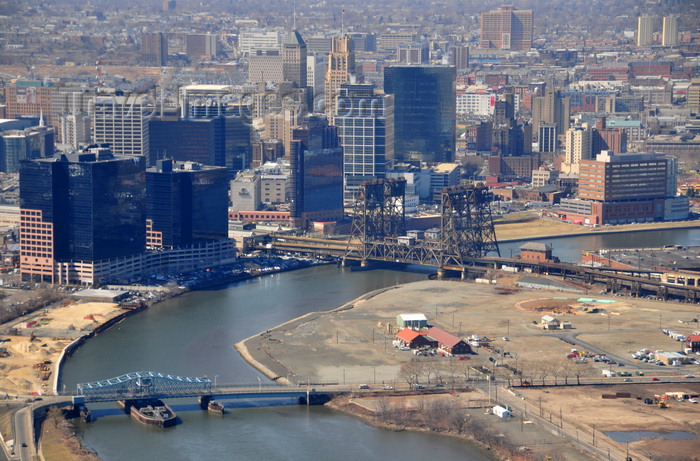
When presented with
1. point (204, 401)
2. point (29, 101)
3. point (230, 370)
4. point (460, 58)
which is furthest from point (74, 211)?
point (460, 58)

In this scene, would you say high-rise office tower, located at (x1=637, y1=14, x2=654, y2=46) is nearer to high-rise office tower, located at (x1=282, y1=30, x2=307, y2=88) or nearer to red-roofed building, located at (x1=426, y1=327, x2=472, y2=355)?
high-rise office tower, located at (x1=282, y1=30, x2=307, y2=88)

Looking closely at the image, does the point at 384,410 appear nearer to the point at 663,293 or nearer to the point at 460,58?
the point at 663,293

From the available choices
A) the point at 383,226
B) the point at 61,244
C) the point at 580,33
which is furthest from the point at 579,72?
the point at 61,244

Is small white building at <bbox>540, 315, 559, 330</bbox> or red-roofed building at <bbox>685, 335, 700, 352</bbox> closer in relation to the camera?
red-roofed building at <bbox>685, 335, 700, 352</bbox>

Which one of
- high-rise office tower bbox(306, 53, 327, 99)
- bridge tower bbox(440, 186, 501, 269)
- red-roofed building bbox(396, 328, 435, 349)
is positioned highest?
high-rise office tower bbox(306, 53, 327, 99)

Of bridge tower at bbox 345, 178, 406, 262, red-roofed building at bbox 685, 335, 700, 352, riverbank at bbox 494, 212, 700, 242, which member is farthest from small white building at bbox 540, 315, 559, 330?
riverbank at bbox 494, 212, 700, 242

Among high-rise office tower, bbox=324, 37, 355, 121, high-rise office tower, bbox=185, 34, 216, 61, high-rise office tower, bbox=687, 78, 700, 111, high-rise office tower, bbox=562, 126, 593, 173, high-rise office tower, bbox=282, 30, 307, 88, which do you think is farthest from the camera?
high-rise office tower, bbox=185, 34, 216, 61
